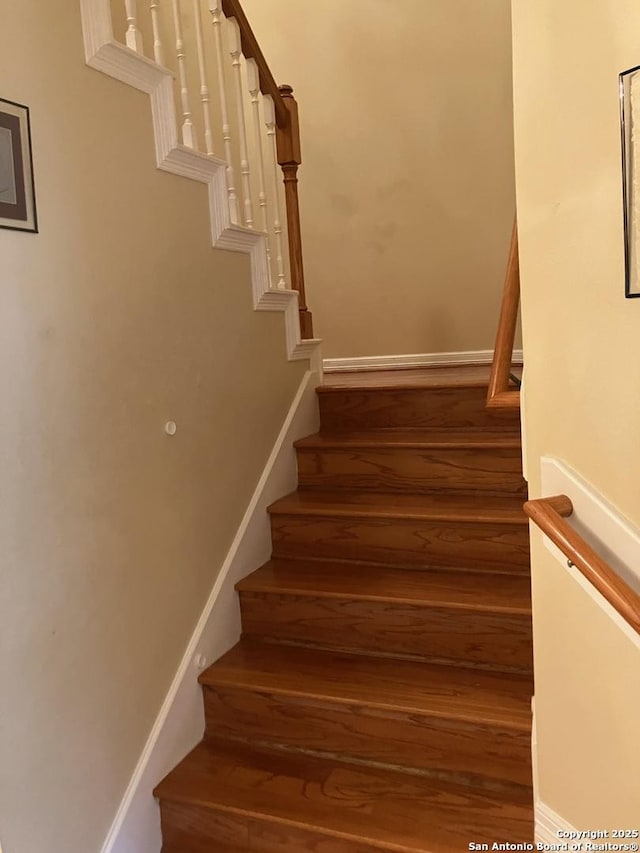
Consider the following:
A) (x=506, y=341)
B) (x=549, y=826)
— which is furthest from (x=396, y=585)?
(x=506, y=341)

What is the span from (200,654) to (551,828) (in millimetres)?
1125

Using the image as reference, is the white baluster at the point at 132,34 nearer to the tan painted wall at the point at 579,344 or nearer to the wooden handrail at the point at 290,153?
the wooden handrail at the point at 290,153

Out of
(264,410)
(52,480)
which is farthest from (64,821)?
(264,410)

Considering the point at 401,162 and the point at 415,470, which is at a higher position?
the point at 401,162

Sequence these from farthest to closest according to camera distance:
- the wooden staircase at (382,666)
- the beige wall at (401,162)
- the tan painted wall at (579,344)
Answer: the beige wall at (401,162) → the wooden staircase at (382,666) → the tan painted wall at (579,344)

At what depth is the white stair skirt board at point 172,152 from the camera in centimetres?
171

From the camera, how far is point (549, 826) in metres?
1.60

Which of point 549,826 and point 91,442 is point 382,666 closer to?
point 549,826

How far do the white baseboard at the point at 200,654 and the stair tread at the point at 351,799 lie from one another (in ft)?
0.23

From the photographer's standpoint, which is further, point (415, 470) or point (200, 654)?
point (415, 470)

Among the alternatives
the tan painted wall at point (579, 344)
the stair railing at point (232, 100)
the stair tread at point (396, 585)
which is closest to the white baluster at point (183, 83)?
the stair railing at point (232, 100)

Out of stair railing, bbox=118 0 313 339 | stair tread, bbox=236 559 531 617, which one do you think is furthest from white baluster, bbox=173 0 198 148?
stair tread, bbox=236 559 531 617

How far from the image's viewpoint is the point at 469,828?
1.66 m

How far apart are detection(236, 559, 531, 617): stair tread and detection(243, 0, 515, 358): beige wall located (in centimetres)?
210
